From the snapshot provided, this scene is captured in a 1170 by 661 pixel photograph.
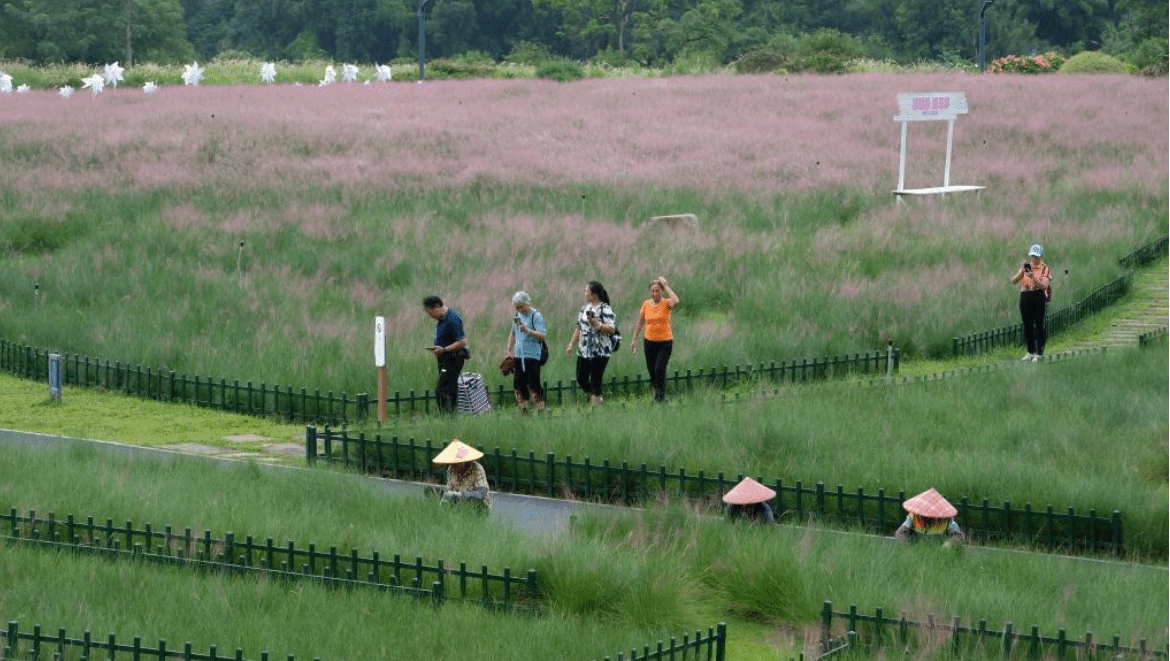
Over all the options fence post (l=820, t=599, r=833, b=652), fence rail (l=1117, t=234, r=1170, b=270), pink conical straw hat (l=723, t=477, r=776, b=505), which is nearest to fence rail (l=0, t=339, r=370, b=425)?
pink conical straw hat (l=723, t=477, r=776, b=505)

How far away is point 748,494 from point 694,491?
161 centimetres

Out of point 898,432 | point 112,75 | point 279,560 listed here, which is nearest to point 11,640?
point 279,560

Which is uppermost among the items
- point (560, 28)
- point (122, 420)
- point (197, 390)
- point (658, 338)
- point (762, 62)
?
point (560, 28)

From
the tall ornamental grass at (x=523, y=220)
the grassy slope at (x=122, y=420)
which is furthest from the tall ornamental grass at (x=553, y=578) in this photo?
the tall ornamental grass at (x=523, y=220)

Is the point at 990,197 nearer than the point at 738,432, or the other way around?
the point at 738,432

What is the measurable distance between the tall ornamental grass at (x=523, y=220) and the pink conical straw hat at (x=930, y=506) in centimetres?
754

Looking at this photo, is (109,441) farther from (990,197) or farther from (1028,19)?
(1028,19)

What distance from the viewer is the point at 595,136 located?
43.8m

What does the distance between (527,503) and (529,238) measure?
13.6 m

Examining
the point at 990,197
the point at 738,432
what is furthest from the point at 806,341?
the point at 990,197

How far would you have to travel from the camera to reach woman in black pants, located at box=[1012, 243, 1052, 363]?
69.9 ft

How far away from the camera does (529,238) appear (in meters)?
28.2

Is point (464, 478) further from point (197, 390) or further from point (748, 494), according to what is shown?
point (197, 390)

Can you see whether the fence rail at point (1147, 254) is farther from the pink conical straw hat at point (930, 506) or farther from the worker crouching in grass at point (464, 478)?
the worker crouching in grass at point (464, 478)
